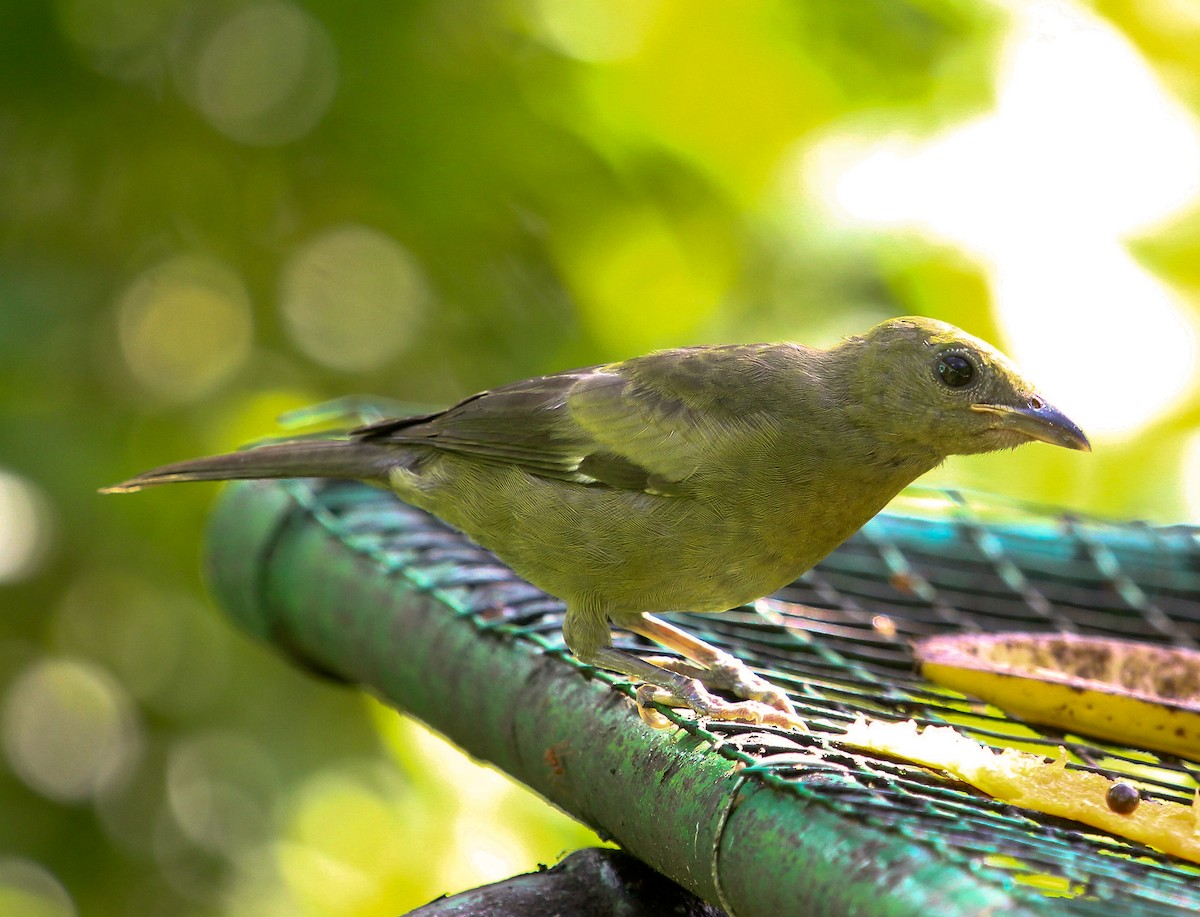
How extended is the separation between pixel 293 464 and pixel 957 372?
5.55 ft

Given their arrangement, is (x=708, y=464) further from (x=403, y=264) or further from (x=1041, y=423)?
(x=403, y=264)

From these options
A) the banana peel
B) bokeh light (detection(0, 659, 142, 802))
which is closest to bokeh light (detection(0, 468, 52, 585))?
bokeh light (detection(0, 659, 142, 802))

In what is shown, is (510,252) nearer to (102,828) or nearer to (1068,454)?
(1068,454)

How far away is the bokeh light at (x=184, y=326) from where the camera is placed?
5.22 m

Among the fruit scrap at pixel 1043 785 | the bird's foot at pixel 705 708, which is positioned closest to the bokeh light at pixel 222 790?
the bird's foot at pixel 705 708

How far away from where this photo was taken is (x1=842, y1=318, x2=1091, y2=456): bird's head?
315 cm

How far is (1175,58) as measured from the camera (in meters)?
4.20

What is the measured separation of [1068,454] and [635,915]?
237 centimetres

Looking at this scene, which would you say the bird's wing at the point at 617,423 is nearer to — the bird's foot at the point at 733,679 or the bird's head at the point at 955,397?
the bird's head at the point at 955,397

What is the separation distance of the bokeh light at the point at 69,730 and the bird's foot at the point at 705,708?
2.90 metres

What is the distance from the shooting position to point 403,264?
18.4 ft

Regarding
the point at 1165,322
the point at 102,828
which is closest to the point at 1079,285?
the point at 1165,322

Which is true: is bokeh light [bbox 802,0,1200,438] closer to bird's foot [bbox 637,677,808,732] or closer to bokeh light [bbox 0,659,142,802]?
bird's foot [bbox 637,677,808,732]

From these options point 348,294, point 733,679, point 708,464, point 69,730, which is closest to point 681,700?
point 733,679
